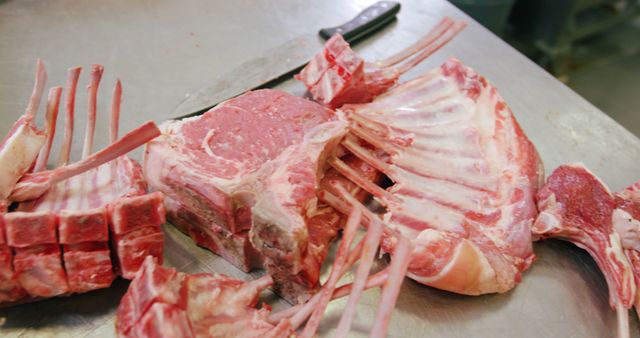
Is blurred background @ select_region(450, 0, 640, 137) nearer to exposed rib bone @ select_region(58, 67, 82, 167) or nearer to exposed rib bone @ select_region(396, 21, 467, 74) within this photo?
exposed rib bone @ select_region(396, 21, 467, 74)

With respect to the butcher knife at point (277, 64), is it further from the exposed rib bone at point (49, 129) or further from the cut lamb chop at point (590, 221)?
the cut lamb chop at point (590, 221)

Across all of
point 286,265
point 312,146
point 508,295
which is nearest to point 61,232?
point 286,265

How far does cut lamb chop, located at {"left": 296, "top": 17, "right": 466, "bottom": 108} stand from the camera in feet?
7.51

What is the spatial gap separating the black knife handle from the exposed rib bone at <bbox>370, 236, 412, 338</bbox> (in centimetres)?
163

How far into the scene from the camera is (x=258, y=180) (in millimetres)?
1771

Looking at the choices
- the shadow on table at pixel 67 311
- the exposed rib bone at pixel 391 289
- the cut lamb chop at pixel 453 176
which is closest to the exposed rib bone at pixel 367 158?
the cut lamb chop at pixel 453 176

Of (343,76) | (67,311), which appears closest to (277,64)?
(343,76)

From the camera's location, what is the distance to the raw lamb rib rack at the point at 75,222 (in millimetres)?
1628

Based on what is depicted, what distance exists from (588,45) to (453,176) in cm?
432

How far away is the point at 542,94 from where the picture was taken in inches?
112

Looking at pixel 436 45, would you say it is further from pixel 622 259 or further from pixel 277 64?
pixel 622 259

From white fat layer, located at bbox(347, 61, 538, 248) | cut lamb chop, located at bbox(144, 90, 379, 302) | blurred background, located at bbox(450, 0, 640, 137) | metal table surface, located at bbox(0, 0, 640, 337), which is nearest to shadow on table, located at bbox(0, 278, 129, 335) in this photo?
metal table surface, located at bbox(0, 0, 640, 337)

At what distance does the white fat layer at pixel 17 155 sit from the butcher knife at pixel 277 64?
599 millimetres

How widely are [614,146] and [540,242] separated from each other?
810 mm
